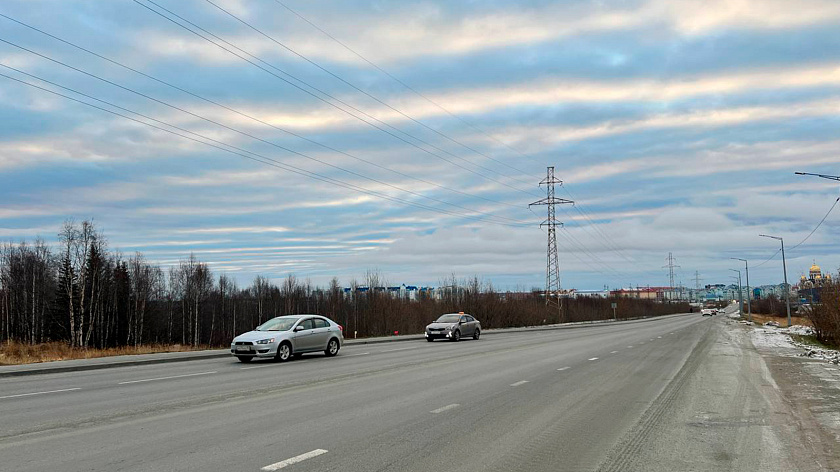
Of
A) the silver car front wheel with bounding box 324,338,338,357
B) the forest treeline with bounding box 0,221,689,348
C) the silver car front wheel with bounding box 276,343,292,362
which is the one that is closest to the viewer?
the silver car front wheel with bounding box 276,343,292,362

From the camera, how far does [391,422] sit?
30.8 feet

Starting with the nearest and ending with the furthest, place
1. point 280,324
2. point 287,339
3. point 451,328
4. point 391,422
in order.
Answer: point 391,422
point 287,339
point 280,324
point 451,328

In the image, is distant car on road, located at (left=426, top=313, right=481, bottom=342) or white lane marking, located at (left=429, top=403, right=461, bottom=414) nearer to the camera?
white lane marking, located at (left=429, top=403, right=461, bottom=414)

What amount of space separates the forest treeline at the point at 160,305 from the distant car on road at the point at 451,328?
784 inches

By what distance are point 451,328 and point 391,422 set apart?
27.7 metres

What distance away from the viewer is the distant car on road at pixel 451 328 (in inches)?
1448

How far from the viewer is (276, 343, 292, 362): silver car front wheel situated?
69.5 feet

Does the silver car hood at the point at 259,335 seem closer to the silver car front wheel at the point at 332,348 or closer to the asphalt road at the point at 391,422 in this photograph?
the silver car front wheel at the point at 332,348

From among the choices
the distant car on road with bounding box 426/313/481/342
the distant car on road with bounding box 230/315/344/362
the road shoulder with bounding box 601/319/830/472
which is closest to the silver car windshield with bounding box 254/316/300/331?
the distant car on road with bounding box 230/315/344/362

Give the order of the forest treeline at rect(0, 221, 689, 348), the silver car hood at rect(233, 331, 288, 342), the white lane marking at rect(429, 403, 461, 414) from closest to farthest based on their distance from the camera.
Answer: the white lane marking at rect(429, 403, 461, 414) → the silver car hood at rect(233, 331, 288, 342) → the forest treeline at rect(0, 221, 689, 348)

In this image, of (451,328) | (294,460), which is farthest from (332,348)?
(294,460)

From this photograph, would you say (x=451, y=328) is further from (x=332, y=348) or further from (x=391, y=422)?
(x=391, y=422)

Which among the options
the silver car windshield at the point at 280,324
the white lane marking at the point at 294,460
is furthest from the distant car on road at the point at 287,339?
the white lane marking at the point at 294,460

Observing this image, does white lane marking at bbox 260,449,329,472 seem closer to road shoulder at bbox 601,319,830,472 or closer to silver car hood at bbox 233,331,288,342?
Result: road shoulder at bbox 601,319,830,472
